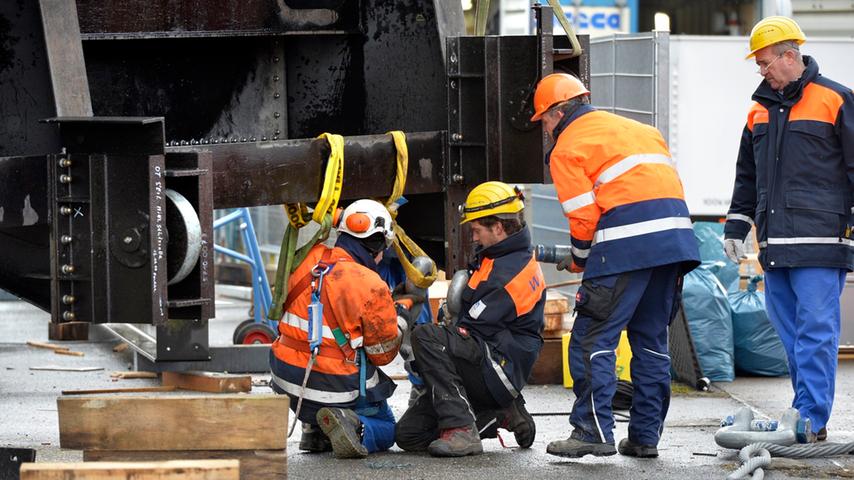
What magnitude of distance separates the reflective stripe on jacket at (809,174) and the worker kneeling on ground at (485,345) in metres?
1.08

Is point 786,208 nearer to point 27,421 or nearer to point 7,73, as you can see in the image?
point 7,73

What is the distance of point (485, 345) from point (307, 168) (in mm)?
1075

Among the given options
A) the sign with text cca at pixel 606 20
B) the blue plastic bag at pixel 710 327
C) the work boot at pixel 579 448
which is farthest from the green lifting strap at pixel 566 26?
the sign with text cca at pixel 606 20

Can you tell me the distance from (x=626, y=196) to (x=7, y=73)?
95.0 inches

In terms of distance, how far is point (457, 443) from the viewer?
19.7 ft

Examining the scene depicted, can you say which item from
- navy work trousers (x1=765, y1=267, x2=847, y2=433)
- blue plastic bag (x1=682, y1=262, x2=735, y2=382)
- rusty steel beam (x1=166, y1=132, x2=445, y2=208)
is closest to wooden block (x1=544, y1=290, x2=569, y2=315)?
blue plastic bag (x1=682, y1=262, x2=735, y2=382)

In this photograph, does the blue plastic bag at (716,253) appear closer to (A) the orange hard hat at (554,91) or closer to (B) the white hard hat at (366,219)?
(A) the orange hard hat at (554,91)

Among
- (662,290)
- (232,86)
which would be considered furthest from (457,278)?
(232,86)

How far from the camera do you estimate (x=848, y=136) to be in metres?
6.10

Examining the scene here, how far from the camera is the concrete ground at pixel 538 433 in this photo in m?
5.71

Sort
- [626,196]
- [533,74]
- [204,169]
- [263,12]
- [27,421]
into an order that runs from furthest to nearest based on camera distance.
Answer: [27,421] < [263,12] < [533,74] < [626,196] < [204,169]

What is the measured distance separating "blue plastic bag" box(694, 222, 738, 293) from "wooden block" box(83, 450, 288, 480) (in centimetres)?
442

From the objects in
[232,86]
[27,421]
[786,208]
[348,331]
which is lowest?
[27,421]

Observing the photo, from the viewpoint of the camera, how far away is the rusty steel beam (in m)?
5.61
